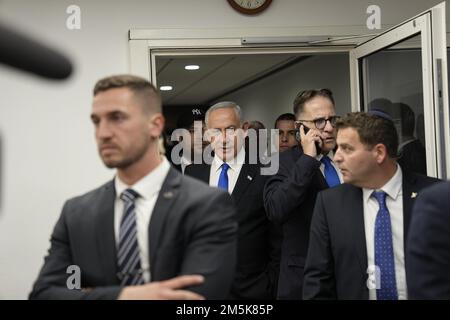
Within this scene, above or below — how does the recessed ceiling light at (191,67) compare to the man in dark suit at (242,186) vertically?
above

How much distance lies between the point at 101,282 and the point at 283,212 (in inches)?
30.6

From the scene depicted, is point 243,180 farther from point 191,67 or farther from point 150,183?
point 191,67

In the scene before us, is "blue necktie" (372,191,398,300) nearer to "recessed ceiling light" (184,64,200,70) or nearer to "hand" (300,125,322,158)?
"hand" (300,125,322,158)

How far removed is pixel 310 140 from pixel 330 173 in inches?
6.1

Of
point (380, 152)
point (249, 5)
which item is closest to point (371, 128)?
point (380, 152)

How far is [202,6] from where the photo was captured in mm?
2756

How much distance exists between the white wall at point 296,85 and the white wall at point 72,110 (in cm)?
116

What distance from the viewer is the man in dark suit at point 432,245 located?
125 cm

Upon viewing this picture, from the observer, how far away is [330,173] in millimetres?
2047

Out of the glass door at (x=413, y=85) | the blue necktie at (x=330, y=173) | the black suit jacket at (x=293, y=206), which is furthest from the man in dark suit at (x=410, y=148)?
the black suit jacket at (x=293, y=206)

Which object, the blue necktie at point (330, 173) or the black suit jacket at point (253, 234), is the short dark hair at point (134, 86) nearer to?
the black suit jacket at point (253, 234)

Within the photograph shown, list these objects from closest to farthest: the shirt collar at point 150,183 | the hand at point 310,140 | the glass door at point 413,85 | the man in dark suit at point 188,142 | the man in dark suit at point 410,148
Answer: the shirt collar at point 150,183 < the man in dark suit at point 188,142 < the hand at point 310,140 < the glass door at point 413,85 < the man in dark suit at point 410,148

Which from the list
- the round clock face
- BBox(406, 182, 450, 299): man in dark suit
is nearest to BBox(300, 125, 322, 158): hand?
BBox(406, 182, 450, 299): man in dark suit
